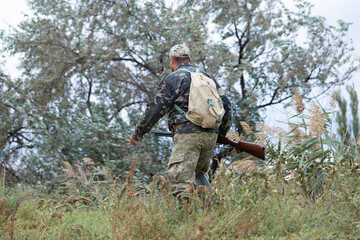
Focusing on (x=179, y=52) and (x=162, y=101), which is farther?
(x=179, y=52)

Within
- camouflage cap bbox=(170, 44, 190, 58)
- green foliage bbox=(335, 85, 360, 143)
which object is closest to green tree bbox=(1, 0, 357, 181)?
green foliage bbox=(335, 85, 360, 143)

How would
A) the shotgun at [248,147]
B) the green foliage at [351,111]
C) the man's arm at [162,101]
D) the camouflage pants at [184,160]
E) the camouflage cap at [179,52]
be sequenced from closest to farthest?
the camouflage pants at [184,160]
the man's arm at [162,101]
the shotgun at [248,147]
the camouflage cap at [179,52]
the green foliage at [351,111]

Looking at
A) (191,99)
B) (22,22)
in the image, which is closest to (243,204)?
(191,99)

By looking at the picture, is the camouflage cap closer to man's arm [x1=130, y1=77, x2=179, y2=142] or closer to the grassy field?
man's arm [x1=130, y1=77, x2=179, y2=142]

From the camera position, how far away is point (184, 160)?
14.4 ft

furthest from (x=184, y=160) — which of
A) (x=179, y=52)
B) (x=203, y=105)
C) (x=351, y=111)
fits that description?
(x=351, y=111)

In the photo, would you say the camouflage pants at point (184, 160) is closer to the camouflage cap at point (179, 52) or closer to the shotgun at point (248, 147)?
the shotgun at point (248, 147)

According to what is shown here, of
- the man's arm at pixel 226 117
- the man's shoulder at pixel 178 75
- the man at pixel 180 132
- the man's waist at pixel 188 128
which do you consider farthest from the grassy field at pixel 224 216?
the man's shoulder at pixel 178 75

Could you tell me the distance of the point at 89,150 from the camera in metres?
11.1

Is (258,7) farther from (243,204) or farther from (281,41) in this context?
(243,204)

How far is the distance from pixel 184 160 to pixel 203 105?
0.57m

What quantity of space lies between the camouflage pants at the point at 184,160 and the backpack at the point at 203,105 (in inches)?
5.8

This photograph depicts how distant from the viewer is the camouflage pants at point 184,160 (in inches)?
172

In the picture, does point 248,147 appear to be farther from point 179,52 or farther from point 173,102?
point 179,52
